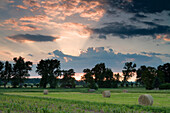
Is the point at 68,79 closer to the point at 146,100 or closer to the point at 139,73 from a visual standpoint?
the point at 139,73

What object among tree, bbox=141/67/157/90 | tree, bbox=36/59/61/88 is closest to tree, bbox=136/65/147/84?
tree, bbox=141/67/157/90

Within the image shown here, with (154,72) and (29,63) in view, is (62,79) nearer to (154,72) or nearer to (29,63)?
(29,63)

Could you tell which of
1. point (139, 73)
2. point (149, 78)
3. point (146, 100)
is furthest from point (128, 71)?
point (146, 100)

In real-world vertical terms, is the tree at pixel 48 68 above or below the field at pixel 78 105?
above

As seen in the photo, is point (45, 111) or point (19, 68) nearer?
point (45, 111)

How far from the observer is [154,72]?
306 feet

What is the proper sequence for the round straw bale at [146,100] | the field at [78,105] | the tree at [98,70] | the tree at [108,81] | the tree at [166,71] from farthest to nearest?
1. the tree at [98,70]
2. the tree at [166,71]
3. the tree at [108,81]
4. the round straw bale at [146,100]
5. the field at [78,105]

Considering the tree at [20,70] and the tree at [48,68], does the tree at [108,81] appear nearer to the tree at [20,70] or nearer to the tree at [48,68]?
the tree at [48,68]

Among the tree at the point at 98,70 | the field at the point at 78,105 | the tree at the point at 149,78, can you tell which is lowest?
the field at the point at 78,105

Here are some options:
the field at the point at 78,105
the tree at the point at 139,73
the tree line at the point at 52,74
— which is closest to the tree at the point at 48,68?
the tree line at the point at 52,74

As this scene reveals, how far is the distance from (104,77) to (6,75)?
54327 millimetres

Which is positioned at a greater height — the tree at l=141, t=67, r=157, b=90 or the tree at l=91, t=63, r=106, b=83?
the tree at l=91, t=63, r=106, b=83

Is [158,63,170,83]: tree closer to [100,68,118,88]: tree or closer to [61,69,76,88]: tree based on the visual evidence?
[100,68,118,88]: tree

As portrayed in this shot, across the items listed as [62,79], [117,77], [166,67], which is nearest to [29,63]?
[62,79]
